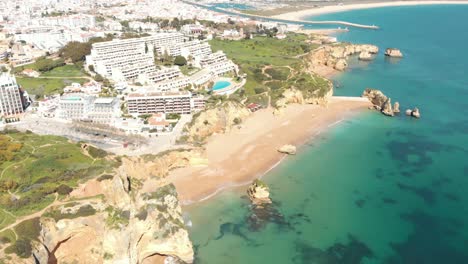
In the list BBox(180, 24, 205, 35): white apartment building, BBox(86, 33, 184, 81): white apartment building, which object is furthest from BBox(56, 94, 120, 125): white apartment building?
BBox(180, 24, 205, 35): white apartment building

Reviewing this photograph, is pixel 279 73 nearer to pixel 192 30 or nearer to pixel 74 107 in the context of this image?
pixel 74 107

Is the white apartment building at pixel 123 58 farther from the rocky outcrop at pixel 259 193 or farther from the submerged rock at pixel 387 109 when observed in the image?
the submerged rock at pixel 387 109

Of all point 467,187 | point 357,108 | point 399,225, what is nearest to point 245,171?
point 399,225

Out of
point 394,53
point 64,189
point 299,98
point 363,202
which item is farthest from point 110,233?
point 394,53

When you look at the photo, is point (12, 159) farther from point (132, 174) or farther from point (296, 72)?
point (296, 72)

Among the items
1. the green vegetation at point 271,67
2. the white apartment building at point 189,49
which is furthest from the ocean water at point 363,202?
the white apartment building at point 189,49

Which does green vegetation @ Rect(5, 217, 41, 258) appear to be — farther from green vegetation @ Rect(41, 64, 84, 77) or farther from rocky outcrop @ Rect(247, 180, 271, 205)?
green vegetation @ Rect(41, 64, 84, 77)
